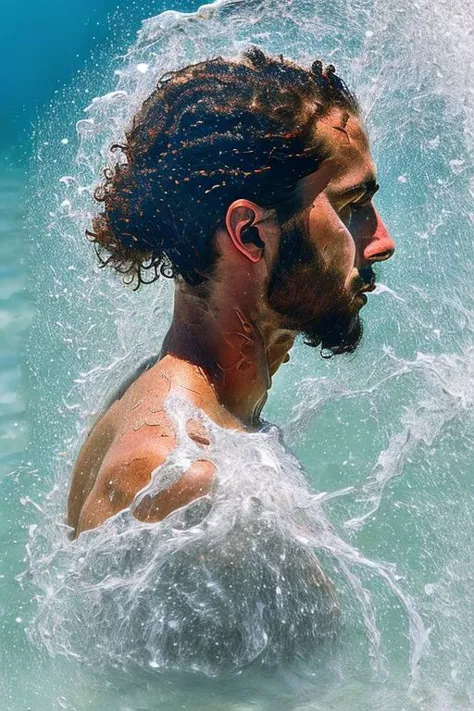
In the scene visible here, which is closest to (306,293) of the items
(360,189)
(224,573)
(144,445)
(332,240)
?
(332,240)

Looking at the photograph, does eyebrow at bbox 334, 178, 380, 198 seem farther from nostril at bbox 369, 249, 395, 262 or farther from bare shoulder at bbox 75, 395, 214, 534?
bare shoulder at bbox 75, 395, 214, 534

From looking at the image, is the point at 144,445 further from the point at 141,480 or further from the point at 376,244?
the point at 376,244

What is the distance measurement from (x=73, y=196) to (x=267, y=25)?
63 cm

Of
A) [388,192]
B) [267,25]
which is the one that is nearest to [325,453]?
[388,192]

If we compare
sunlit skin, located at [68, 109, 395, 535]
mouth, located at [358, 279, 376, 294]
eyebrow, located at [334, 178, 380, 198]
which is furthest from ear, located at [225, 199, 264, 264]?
mouth, located at [358, 279, 376, 294]

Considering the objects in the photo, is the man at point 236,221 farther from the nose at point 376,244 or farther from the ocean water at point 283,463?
the ocean water at point 283,463

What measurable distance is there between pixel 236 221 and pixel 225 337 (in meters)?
0.21

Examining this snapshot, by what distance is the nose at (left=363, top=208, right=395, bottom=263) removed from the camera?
193 cm

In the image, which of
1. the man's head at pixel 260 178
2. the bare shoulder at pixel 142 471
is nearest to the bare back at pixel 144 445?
the bare shoulder at pixel 142 471

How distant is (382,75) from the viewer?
97.5 inches

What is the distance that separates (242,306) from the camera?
6.09 feet

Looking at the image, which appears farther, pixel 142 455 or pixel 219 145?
pixel 219 145

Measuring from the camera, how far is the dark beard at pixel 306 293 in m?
1.82

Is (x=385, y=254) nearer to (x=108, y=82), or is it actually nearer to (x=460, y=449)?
(x=460, y=449)
